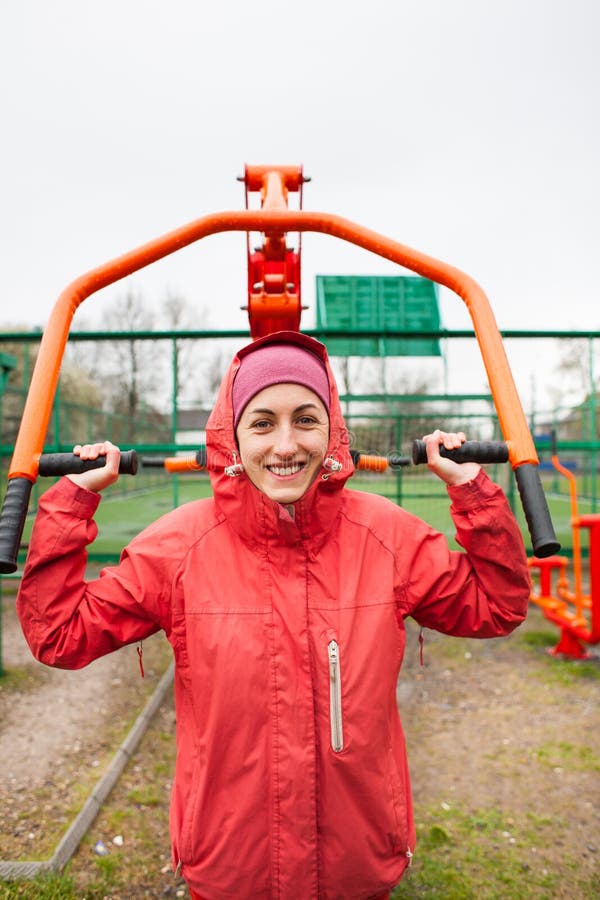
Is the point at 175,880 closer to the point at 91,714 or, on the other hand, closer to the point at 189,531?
the point at 91,714

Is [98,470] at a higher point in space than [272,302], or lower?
lower

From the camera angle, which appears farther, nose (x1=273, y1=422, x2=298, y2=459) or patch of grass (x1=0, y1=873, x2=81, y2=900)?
patch of grass (x1=0, y1=873, x2=81, y2=900)

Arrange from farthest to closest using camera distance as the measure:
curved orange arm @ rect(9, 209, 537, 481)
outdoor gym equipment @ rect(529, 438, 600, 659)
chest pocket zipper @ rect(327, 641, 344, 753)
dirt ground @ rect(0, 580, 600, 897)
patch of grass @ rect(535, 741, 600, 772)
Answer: outdoor gym equipment @ rect(529, 438, 600, 659), patch of grass @ rect(535, 741, 600, 772), dirt ground @ rect(0, 580, 600, 897), curved orange arm @ rect(9, 209, 537, 481), chest pocket zipper @ rect(327, 641, 344, 753)

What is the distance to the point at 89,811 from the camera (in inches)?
108

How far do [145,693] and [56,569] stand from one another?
3.08 m

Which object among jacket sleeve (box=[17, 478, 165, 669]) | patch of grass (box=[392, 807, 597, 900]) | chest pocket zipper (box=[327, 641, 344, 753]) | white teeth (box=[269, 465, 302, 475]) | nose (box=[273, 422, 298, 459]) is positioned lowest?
patch of grass (box=[392, 807, 597, 900])

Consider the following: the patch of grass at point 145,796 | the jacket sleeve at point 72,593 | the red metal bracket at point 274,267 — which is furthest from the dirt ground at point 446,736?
the red metal bracket at point 274,267

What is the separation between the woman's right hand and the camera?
4.51ft

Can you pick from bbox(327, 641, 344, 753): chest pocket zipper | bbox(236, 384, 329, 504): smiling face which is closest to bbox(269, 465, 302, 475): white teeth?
bbox(236, 384, 329, 504): smiling face

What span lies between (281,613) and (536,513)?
0.59m

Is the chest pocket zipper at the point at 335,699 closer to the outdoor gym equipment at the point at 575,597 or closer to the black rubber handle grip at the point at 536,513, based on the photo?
the black rubber handle grip at the point at 536,513

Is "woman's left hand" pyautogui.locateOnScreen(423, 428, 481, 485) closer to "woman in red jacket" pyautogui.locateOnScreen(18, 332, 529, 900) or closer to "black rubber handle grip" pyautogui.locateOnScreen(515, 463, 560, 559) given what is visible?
"woman in red jacket" pyautogui.locateOnScreen(18, 332, 529, 900)

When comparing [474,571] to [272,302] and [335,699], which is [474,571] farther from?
[272,302]

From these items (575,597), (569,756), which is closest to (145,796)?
(569,756)
